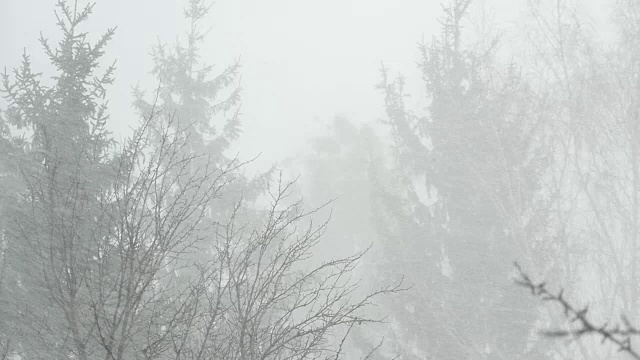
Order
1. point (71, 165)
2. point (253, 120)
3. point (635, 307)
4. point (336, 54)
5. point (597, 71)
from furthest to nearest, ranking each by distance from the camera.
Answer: point (336, 54)
point (253, 120)
point (597, 71)
point (635, 307)
point (71, 165)

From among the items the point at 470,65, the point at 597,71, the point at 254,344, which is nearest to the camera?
the point at 254,344

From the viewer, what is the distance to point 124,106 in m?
72.6

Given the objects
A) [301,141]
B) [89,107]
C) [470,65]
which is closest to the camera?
[89,107]

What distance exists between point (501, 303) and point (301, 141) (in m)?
50.6

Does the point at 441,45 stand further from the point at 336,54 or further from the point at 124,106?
the point at 336,54

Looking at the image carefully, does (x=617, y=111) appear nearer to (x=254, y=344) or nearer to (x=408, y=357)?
(x=408, y=357)

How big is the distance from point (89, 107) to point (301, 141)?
175 ft

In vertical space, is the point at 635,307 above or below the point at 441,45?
below

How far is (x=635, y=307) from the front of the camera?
10.6 meters

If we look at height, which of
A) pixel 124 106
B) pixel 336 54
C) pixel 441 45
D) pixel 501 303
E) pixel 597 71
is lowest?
pixel 501 303

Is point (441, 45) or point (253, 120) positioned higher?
point (253, 120)

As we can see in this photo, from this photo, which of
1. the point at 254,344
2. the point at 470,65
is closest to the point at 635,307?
the point at 470,65

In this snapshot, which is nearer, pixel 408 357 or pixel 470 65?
pixel 408 357

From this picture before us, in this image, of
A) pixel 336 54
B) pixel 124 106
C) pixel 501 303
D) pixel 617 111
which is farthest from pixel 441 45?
pixel 336 54
